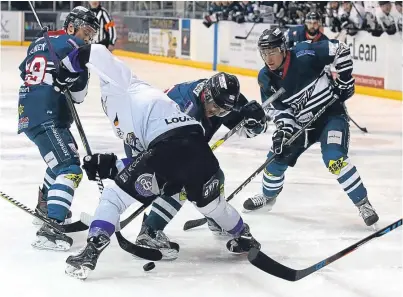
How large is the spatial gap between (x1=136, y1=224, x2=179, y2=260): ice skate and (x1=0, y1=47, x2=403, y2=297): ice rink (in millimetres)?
42

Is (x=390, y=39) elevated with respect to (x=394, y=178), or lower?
elevated

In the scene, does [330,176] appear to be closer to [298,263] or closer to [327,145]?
[327,145]

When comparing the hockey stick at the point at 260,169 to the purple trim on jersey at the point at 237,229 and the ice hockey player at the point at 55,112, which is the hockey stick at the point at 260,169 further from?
the ice hockey player at the point at 55,112

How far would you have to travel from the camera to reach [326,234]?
3.56m

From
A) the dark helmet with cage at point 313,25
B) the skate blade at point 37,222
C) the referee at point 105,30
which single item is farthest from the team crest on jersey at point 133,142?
the referee at point 105,30

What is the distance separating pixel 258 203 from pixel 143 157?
125 cm

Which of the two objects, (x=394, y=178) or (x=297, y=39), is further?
(x=297, y=39)

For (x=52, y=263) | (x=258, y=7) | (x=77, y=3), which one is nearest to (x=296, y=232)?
(x=52, y=263)

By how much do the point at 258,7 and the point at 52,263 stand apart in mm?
8394

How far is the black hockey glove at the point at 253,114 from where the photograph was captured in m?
3.12

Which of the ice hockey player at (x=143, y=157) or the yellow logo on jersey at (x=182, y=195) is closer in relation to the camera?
the ice hockey player at (x=143, y=157)

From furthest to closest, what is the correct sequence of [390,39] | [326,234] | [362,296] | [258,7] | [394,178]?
[258,7], [390,39], [394,178], [326,234], [362,296]

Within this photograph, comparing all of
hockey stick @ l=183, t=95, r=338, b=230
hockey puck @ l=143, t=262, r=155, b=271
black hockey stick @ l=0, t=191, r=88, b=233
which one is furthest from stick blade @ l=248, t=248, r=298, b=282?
black hockey stick @ l=0, t=191, r=88, b=233

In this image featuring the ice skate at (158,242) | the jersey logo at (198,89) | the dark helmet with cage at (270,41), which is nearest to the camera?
the jersey logo at (198,89)
